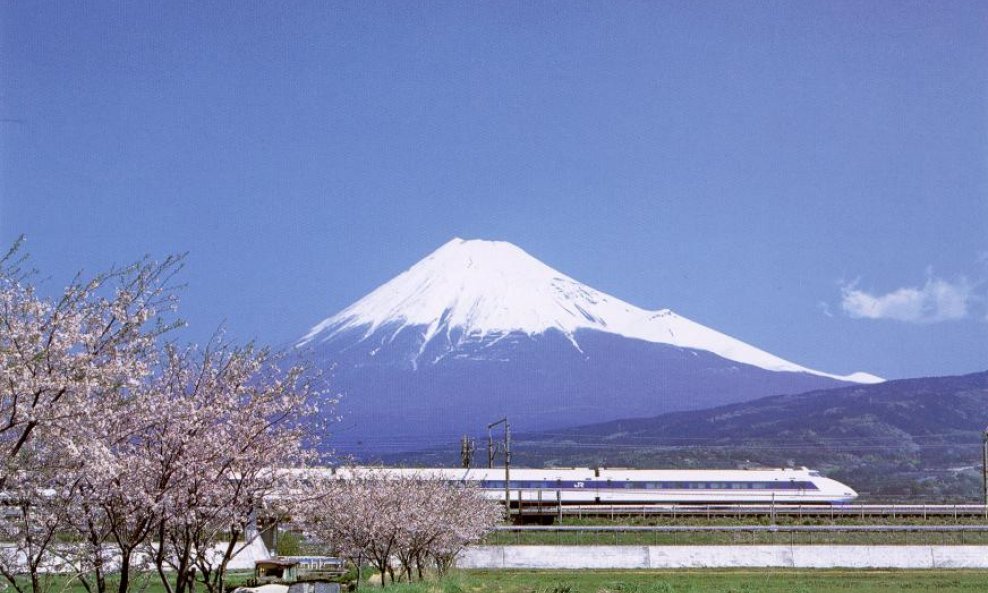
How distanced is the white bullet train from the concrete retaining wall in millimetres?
30230

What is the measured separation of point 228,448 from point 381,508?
18894 mm

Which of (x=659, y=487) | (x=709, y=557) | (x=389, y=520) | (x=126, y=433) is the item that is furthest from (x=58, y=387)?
(x=659, y=487)

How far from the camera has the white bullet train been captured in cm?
8938

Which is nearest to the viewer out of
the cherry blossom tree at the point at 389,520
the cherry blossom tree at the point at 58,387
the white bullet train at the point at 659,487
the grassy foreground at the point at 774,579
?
the cherry blossom tree at the point at 58,387

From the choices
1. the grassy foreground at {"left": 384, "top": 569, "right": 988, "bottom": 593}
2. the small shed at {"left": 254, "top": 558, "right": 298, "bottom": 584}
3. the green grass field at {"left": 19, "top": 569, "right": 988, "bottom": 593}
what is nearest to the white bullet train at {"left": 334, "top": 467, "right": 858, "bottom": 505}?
the green grass field at {"left": 19, "top": 569, "right": 988, "bottom": 593}

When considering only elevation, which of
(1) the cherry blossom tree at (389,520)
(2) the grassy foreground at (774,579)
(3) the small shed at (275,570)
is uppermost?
(1) the cherry blossom tree at (389,520)

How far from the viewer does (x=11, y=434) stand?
1382 centimetres

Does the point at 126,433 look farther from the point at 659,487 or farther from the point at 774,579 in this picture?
the point at 659,487

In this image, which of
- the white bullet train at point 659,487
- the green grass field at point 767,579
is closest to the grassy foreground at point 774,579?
the green grass field at point 767,579

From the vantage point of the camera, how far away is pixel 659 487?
92.0m

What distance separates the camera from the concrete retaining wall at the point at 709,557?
184 feet

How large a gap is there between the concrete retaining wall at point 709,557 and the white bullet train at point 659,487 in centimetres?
3023

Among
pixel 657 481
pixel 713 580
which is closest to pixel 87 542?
pixel 713 580

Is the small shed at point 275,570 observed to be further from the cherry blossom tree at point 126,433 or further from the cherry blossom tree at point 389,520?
the cherry blossom tree at point 126,433
